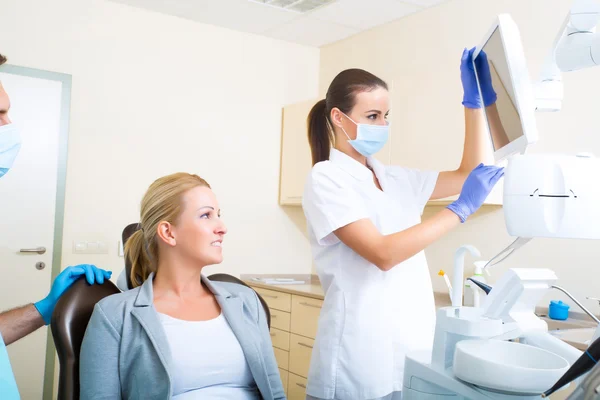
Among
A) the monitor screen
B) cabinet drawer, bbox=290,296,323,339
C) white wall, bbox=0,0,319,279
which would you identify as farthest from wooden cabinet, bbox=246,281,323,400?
the monitor screen

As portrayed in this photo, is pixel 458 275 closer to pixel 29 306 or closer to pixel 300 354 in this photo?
pixel 29 306

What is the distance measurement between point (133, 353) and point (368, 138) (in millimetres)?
869

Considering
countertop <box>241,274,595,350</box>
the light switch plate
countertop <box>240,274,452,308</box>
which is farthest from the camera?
the light switch plate

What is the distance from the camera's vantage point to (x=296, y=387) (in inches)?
135

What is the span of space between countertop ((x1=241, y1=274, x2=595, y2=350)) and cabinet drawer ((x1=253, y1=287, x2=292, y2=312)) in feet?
0.08

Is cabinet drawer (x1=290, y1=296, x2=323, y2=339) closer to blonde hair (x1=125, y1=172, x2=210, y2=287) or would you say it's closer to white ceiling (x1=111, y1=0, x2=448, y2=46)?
blonde hair (x1=125, y1=172, x2=210, y2=287)

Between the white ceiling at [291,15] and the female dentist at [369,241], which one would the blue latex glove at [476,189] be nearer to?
the female dentist at [369,241]

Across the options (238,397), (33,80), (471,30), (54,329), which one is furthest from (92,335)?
(471,30)

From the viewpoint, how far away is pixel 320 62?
445cm

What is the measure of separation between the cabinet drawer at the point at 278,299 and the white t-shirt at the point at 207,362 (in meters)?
1.88

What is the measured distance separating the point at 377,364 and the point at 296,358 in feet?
6.25

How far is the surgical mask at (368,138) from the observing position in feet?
5.78

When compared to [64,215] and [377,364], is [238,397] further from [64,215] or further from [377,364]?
[64,215]

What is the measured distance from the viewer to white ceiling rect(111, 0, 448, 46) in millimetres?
3584
